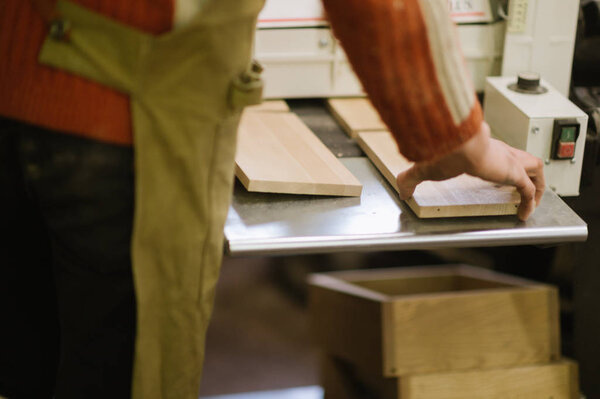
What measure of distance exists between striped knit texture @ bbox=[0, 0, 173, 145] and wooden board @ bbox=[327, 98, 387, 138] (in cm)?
82

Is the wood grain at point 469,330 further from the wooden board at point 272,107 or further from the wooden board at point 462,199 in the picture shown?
the wooden board at point 272,107

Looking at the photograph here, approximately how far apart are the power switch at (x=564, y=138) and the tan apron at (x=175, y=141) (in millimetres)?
748

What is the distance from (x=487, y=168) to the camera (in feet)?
3.67

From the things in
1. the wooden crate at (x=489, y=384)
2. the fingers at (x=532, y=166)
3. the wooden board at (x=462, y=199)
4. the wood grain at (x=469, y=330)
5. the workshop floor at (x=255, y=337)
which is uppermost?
the fingers at (x=532, y=166)

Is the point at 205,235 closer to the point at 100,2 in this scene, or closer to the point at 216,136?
the point at 216,136

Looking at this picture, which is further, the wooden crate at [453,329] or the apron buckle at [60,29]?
the wooden crate at [453,329]

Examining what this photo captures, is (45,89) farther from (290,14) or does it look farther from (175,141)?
(290,14)

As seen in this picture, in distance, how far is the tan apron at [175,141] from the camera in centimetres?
94

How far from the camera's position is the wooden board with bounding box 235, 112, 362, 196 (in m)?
1.40

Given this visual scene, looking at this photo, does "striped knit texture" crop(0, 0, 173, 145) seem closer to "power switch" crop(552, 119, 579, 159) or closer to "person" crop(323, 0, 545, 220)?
"person" crop(323, 0, 545, 220)

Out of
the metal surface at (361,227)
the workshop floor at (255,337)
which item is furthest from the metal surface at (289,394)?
the metal surface at (361,227)

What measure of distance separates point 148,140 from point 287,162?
531mm

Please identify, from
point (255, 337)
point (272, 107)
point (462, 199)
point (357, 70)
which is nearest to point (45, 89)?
point (357, 70)

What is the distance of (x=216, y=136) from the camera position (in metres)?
1.02
